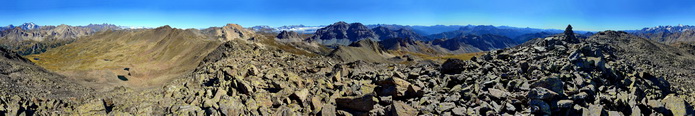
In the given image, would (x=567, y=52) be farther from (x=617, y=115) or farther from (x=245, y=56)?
(x=245, y=56)

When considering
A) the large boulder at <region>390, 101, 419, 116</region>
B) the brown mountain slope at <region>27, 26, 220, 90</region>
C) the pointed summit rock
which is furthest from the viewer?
the brown mountain slope at <region>27, 26, 220, 90</region>

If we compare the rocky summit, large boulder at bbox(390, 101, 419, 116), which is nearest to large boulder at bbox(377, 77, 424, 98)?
the rocky summit

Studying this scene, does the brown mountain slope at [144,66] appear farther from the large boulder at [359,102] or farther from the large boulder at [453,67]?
the large boulder at [453,67]

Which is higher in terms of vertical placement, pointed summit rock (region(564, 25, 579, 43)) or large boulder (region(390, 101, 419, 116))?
pointed summit rock (region(564, 25, 579, 43))

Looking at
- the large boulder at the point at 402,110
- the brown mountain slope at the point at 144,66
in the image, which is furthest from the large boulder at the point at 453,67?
the brown mountain slope at the point at 144,66

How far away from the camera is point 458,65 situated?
30922 millimetres

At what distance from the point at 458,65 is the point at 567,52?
366 inches

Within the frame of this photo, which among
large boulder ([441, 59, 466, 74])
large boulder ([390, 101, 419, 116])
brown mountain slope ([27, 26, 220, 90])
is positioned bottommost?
brown mountain slope ([27, 26, 220, 90])

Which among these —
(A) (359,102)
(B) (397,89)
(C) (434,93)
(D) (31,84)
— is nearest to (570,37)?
(C) (434,93)

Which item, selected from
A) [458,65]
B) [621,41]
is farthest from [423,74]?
[621,41]

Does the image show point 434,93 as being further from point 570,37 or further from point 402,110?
point 570,37

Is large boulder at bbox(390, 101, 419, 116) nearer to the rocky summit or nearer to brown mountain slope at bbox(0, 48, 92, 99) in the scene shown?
the rocky summit

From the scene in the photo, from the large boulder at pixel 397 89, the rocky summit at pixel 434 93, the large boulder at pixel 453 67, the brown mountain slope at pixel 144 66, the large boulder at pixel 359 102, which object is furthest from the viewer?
the brown mountain slope at pixel 144 66

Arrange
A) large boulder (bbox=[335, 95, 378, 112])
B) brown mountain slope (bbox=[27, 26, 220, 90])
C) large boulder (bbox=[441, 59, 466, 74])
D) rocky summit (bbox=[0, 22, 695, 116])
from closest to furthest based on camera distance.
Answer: rocky summit (bbox=[0, 22, 695, 116])
large boulder (bbox=[335, 95, 378, 112])
large boulder (bbox=[441, 59, 466, 74])
brown mountain slope (bbox=[27, 26, 220, 90])
